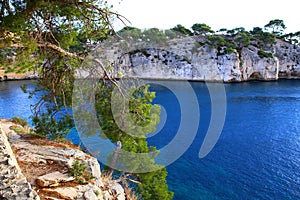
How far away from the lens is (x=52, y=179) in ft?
26.0

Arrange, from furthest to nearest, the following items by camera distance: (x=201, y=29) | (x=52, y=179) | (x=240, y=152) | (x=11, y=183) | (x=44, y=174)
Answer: (x=201, y=29), (x=240, y=152), (x=44, y=174), (x=52, y=179), (x=11, y=183)

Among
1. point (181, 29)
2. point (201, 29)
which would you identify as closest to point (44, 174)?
point (181, 29)

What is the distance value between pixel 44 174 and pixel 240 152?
20061 mm

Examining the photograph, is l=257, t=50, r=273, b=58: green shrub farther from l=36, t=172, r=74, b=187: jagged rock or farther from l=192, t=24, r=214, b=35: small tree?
l=36, t=172, r=74, b=187: jagged rock

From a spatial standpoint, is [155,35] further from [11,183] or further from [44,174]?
[11,183]

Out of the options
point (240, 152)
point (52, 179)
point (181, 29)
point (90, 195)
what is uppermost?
point (181, 29)

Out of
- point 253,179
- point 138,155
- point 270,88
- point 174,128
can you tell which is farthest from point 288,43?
point 138,155

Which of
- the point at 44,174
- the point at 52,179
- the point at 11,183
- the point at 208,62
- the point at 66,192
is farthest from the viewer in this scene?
the point at 208,62

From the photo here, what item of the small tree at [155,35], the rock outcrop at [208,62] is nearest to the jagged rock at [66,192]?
the small tree at [155,35]

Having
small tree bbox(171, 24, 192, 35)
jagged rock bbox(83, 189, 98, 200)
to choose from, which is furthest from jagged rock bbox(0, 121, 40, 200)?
small tree bbox(171, 24, 192, 35)

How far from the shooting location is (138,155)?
14.1 meters

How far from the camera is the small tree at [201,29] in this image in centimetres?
7475

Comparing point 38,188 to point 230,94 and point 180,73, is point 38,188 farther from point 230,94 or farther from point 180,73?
point 180,73

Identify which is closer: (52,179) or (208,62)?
(52,179)
